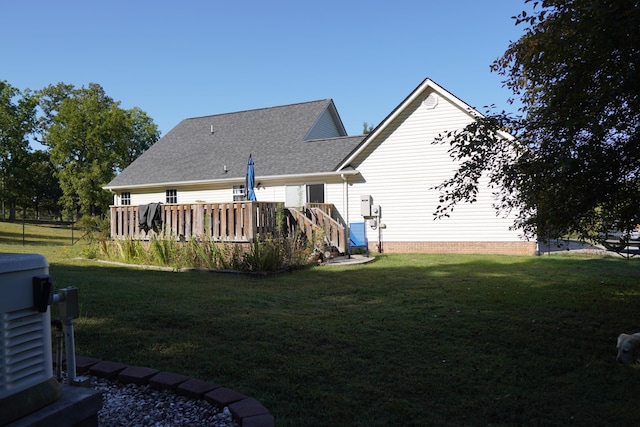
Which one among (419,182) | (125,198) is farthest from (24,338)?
(125,198)

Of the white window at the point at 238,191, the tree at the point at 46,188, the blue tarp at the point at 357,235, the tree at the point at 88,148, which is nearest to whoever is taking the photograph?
the blue tarp at the point at 357,235

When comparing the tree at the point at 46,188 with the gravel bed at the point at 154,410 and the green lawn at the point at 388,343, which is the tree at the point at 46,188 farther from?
the gravel bed at the point at 154,410

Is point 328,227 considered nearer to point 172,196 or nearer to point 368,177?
point 368,177

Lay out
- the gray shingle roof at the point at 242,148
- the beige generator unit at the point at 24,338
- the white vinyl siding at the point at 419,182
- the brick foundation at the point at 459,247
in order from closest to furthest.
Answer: the beige generator unit at the point at 24,338
the brick foundation at the point at 459,247
the white vinyl siding at the point at 419,182
the gray shingle roof at the point at 242,148

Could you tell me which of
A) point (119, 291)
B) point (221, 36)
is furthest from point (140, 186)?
point (119, 291)

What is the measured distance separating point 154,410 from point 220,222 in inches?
338

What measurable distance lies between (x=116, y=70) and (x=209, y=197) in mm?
6744

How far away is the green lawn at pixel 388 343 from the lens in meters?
3.12

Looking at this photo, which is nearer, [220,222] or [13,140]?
[220,222]

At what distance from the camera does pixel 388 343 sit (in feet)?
14.7

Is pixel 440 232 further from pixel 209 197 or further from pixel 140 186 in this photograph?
pixel 140 186

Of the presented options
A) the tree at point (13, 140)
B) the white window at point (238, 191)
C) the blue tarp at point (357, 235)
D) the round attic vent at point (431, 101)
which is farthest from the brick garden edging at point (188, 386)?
the tree at point (13, 140)

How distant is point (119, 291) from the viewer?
691cm

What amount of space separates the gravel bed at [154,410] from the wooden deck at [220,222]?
7519 millimetres
